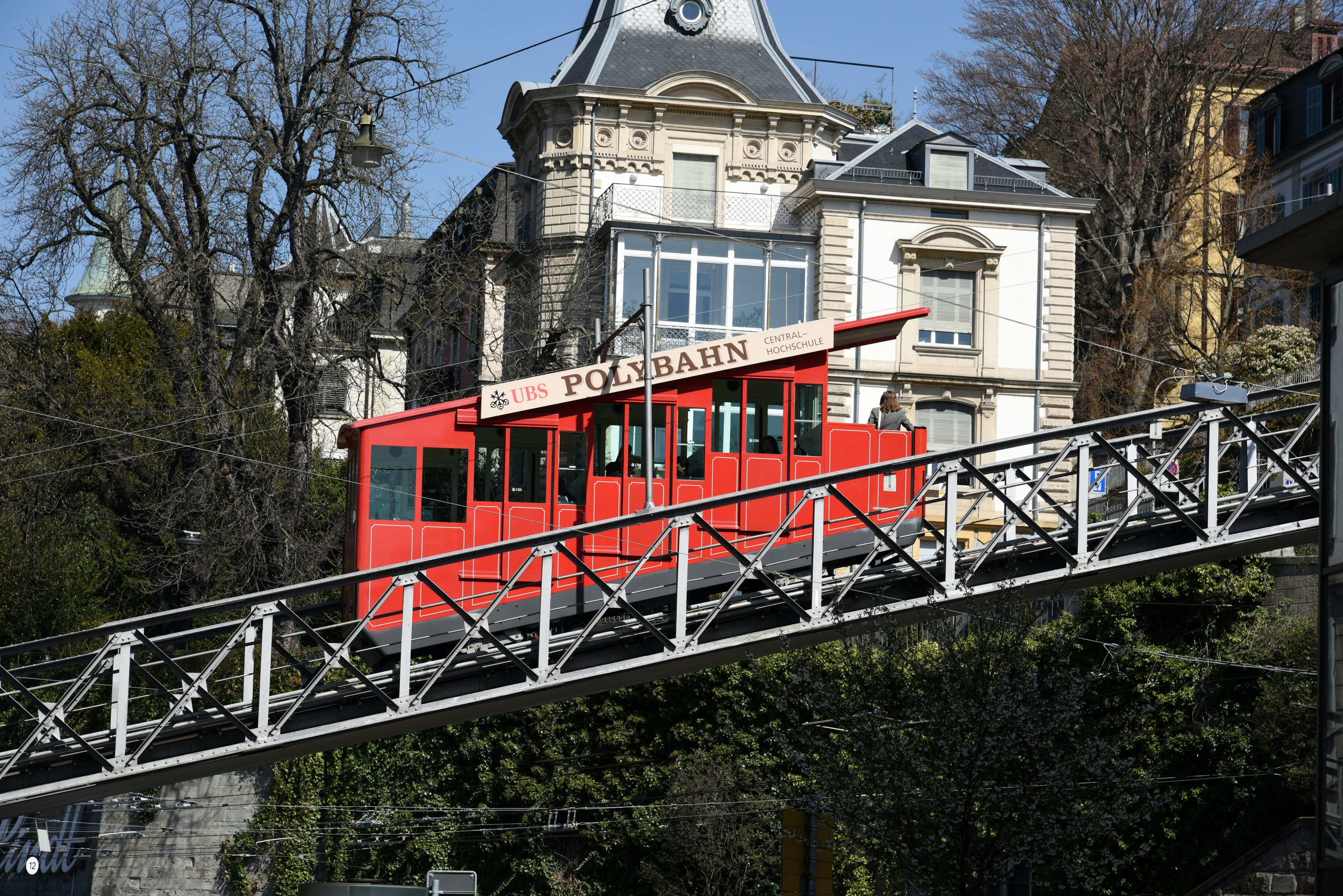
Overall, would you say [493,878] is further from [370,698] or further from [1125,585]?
[370,698]

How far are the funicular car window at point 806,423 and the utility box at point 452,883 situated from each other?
13540 mm

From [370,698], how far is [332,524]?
20810 millimetres

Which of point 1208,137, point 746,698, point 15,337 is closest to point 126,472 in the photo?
point 15,337

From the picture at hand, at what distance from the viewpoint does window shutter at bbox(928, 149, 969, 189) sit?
4434 cm

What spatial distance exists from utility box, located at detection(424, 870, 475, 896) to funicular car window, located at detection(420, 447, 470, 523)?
40.2 ft

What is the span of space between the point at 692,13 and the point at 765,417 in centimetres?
2900

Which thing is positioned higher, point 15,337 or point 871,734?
point 15,337

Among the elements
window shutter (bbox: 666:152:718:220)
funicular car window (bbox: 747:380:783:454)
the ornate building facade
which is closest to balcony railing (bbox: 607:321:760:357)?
the ornate building facade

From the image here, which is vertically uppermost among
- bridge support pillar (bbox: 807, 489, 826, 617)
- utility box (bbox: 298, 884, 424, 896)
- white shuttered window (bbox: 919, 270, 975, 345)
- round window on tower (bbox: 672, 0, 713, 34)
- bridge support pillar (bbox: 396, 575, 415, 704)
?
round window on tower (bbox: 672, 0, 713, 34)

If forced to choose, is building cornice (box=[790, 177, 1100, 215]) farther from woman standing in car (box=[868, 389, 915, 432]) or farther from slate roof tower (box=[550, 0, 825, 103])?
woman standing in car (box=[868, 389, 915, 432])

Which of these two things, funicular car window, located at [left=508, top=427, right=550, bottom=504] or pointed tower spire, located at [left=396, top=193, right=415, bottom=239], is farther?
pointed tower spire, located at [left=396, top=193, right=415, bottom=239]

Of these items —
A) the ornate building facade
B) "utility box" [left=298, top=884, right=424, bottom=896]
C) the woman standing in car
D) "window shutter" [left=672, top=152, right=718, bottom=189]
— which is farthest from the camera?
"window shutter" [left=672, top=152, right=718, bottom=189]

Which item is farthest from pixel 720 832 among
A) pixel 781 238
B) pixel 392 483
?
pixel 781 238

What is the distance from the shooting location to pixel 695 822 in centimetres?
3209
